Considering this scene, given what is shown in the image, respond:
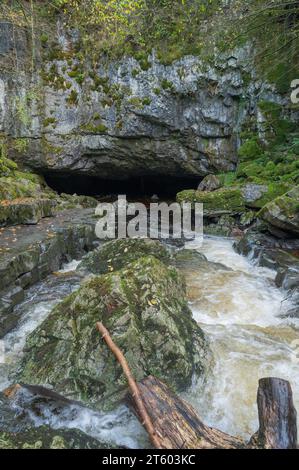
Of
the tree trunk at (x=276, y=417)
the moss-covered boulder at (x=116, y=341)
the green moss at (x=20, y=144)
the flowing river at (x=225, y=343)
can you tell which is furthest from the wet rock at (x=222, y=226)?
the green moss at (x=20, y=144)

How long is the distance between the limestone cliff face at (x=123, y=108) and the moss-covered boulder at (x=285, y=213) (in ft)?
20.0

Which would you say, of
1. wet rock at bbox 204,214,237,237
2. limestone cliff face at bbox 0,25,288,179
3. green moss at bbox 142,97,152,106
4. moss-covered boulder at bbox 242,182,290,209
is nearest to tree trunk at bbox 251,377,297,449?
wet rock at bbox 204,214,237,237

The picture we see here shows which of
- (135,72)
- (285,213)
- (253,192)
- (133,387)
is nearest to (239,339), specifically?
(133,387)

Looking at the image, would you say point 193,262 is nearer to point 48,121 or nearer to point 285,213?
point 285,213

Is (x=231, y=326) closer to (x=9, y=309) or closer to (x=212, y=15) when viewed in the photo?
(x=9, y=309)

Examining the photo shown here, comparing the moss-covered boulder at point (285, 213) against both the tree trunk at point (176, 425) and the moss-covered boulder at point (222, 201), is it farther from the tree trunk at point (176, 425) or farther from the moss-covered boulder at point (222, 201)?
the tree trunk at point (176, 425)

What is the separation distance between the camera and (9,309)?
5.12 meters

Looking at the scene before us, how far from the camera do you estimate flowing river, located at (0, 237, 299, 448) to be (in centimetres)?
317

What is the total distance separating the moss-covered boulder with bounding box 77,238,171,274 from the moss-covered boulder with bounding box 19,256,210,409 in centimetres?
195

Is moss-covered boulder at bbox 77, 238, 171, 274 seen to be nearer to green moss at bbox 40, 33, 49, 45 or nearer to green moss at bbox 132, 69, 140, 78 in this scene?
green moss at bbox 132, 69, 140, 78

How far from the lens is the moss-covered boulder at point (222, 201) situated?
10984 mm

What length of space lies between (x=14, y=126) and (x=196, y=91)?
7304 mm

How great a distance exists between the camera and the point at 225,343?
14.2 ft

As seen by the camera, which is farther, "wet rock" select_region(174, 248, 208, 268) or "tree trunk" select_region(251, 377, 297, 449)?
"wet rock" select_region(174, 248, 208, 268)
